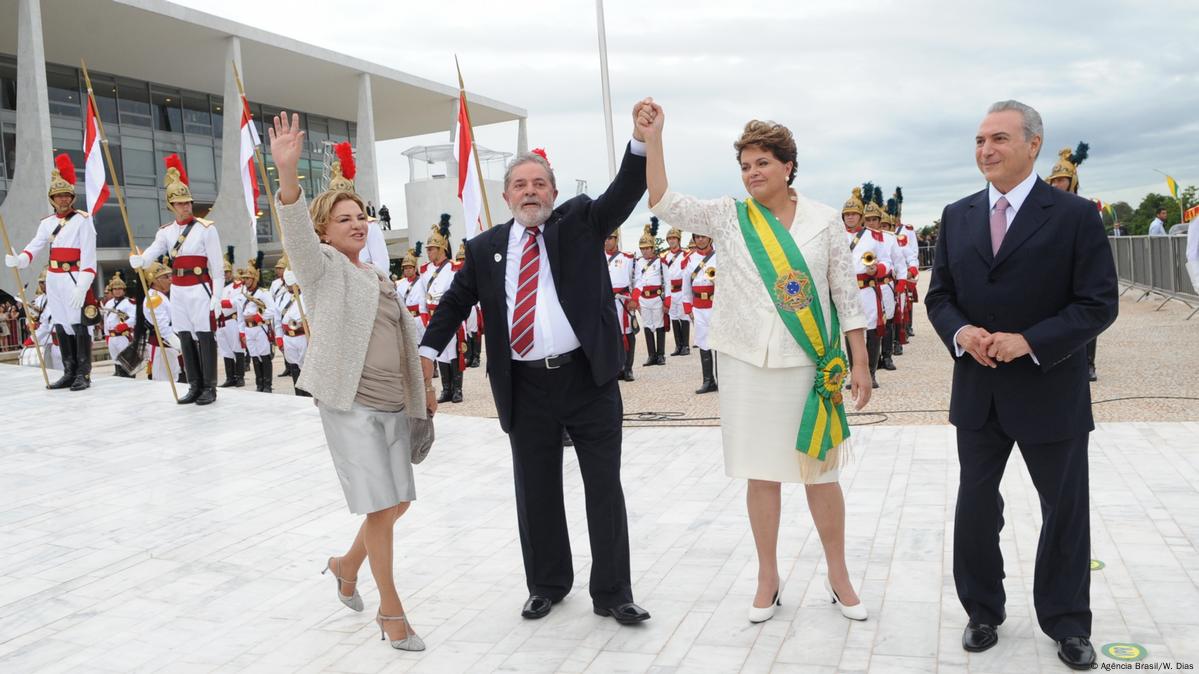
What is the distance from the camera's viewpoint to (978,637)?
3463mm

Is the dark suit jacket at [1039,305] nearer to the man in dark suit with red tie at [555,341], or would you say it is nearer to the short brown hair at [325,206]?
the man in dark suit with red tie at [555,341]

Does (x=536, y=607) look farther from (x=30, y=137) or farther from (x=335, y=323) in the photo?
(x=30, y=137)

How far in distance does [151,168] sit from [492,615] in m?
30.4

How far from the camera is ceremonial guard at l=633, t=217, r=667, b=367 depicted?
1496 cm

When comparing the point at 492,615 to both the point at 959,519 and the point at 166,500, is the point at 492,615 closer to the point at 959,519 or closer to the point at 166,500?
the point at 959,519

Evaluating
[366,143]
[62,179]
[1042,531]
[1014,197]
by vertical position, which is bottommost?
[1042,531]

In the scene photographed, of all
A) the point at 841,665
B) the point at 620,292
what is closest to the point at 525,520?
the point at 841,665

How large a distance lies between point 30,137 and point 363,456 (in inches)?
933

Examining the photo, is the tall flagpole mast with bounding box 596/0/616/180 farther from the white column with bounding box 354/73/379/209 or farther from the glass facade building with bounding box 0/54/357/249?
the white column with bounding box 354/73/379/209

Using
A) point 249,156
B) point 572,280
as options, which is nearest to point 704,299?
point 249,156

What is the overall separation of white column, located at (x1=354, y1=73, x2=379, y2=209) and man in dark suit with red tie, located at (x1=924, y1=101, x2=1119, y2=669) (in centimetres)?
3112

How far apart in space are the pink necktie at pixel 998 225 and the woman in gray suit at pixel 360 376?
7.22 ft

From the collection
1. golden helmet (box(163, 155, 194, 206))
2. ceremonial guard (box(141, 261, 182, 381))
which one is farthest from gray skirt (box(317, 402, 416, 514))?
ceremonial guard (box(141, 261, 182, 381))

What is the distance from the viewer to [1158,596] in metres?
3.86
